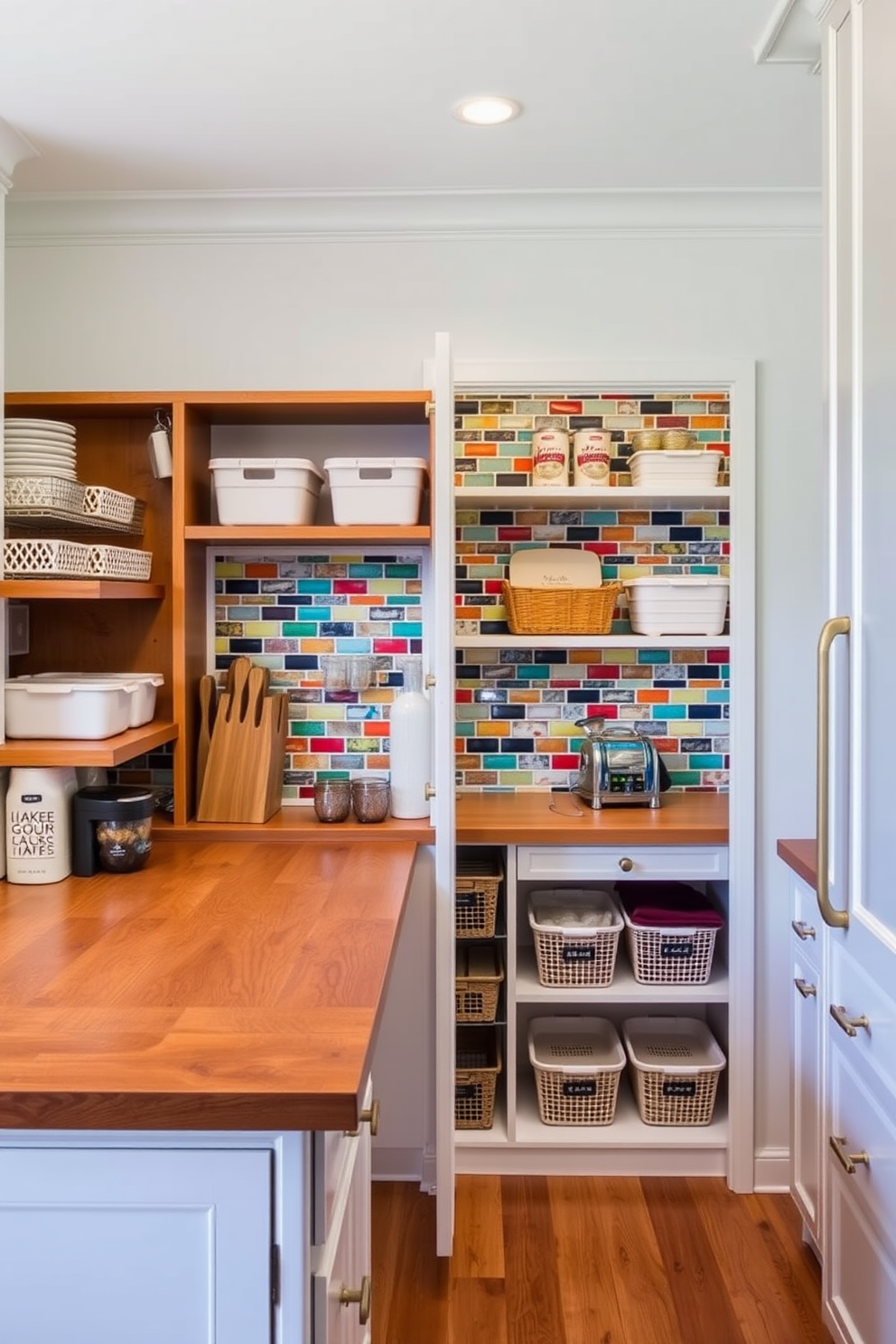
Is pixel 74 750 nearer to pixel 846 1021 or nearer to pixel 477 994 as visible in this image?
pixel 477 994

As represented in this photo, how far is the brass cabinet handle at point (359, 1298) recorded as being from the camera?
4.96ft

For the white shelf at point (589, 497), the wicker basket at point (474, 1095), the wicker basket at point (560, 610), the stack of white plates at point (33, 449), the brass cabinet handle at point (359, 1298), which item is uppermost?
the stack of white plates at point (33, 449)

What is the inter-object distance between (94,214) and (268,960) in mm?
2006

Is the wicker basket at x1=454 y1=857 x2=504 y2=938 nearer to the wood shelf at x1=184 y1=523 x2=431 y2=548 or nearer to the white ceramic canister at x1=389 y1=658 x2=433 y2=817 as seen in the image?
the white ceramic canister at x1=389 y1=658 x2=433 y2=817

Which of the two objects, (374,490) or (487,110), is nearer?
(487,110)

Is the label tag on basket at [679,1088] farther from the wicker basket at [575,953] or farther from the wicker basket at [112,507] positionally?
the wicker basket at [112,507]

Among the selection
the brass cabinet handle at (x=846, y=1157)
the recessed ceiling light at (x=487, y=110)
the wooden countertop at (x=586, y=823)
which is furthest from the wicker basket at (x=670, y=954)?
the recessed ceiling light at (x=487, y=110)

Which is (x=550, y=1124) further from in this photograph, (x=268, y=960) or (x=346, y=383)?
(x=346, y=383)

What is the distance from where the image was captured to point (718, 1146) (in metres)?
2.74

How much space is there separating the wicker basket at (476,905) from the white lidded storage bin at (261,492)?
99 centimetres

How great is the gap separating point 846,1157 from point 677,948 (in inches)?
38.6

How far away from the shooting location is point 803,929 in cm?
233

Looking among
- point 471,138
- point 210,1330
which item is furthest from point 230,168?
point 210,1330

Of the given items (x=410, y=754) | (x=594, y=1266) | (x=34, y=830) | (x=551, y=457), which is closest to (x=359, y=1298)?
(x=594, y=1266)
